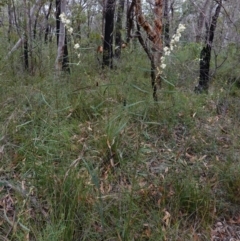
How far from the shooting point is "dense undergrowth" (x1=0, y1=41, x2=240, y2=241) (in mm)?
1871

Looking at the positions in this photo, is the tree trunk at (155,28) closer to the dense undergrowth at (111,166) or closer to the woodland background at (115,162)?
the woodland background at (115,162)

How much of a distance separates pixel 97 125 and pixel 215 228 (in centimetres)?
127

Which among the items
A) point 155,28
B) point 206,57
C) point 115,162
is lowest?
point 115,162

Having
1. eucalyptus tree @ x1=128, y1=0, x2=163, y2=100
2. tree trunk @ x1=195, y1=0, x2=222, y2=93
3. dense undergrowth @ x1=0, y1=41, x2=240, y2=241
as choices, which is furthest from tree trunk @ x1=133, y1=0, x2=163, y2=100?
tree trunk @ x1=195, y1=0, x2=222, y2=93

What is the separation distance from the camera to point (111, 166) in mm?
2428

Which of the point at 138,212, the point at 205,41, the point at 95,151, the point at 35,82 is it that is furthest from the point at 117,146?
the point at 205,41

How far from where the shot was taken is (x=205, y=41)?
511 cm

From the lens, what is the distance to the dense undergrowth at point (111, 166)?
1.87 meters

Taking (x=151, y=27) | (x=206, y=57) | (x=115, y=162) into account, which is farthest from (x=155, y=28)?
(x=115, y=162)

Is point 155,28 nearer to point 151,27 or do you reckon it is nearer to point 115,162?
point 151,27

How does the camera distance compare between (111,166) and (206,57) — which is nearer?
(111,166)

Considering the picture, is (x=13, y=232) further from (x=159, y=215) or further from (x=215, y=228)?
(x=215, y=228)

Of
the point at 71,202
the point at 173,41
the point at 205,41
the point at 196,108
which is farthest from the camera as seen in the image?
the point at 205,41

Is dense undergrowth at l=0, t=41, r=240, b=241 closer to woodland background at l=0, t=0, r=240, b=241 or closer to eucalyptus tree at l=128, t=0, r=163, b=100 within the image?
woodland background at l=0, t=0, r=240, b=241
